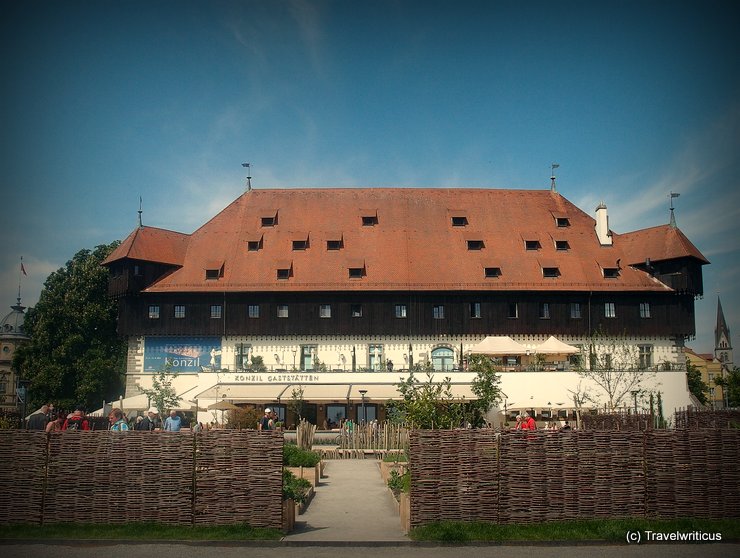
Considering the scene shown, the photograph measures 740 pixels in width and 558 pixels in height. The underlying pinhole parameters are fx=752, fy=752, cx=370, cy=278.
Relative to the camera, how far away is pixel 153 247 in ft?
160

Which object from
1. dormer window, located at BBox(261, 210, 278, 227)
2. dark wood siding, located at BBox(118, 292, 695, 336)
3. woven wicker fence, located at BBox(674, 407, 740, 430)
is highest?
dormer window, located at BBox(261, 210, 278, 227)

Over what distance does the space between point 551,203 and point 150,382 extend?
30.0 metres

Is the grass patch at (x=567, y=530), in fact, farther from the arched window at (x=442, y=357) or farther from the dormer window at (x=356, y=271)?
the dormer window at (x=356, y=271)

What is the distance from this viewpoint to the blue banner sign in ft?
153

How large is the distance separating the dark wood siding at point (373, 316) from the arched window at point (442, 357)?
1.06 meters

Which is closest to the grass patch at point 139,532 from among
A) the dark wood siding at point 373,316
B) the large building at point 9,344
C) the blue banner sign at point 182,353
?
the blue banner sign at point 182,353

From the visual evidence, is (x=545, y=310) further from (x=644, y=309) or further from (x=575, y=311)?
(x=644, y=309)

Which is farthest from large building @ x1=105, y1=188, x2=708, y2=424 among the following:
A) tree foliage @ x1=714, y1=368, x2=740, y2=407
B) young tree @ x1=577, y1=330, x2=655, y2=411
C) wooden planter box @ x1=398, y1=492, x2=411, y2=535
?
wooden planter box @ x1=398, y1=492, x2=411, y2=535

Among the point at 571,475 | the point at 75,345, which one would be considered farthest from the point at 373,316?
the point at 571,475

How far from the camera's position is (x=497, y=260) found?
Answer: 1902 inches

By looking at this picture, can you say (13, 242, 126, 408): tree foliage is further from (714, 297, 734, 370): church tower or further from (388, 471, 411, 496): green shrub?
(714, 297, 734, 370): church tower

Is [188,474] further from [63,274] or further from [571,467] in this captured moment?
[63,274]

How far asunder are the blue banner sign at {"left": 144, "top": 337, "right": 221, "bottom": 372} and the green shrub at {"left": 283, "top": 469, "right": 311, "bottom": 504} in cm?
2687

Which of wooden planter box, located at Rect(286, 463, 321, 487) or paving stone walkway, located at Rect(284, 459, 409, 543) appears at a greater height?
wooden planter box, located at Rect(286, 463, 321, 487)
